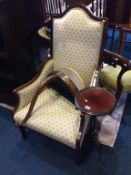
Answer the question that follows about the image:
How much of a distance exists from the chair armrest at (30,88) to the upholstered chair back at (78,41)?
106 mm

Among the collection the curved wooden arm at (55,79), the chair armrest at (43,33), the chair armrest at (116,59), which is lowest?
the curved wooden arm at (55,79)

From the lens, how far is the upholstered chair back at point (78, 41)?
1.44 meters

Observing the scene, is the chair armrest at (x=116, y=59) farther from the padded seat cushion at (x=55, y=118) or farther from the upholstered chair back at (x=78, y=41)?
the padded seat cushion at (x=55, y=118)

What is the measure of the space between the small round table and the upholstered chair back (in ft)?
0.98

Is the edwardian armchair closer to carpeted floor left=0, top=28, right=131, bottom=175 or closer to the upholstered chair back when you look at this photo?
the upholstered chair back

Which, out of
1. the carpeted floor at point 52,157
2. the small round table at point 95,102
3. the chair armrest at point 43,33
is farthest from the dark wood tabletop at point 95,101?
the chair armrest at point 43,33

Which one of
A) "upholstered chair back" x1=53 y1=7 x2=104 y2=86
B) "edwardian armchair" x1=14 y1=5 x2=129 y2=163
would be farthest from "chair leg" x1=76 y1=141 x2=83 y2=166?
"upholstered chair back" x1=53 y1=7 x2=104 y2=86

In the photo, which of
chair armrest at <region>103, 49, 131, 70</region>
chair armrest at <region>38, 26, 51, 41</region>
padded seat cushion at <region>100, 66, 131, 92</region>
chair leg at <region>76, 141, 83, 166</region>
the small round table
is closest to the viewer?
the small round table

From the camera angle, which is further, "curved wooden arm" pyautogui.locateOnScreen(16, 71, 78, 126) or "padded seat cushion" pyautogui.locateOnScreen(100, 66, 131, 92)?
"padded seat cushion" pyautogui.locateOnScreen(100, 66, 131, 92)

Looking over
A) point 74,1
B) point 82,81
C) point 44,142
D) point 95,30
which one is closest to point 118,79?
point 82,81

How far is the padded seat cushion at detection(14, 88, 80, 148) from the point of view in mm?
1369

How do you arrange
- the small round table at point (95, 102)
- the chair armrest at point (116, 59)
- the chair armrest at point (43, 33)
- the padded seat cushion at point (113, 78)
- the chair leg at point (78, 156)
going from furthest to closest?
the chair armrest at point (43, 33), the padded seat cushion at point (113, 78), the chair armrest at point (116, 59), the chair leg at point (78, 156), the small round table at point (95, 102)

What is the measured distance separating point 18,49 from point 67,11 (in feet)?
1.78

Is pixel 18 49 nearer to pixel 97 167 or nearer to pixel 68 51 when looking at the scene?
pixel 68 51
